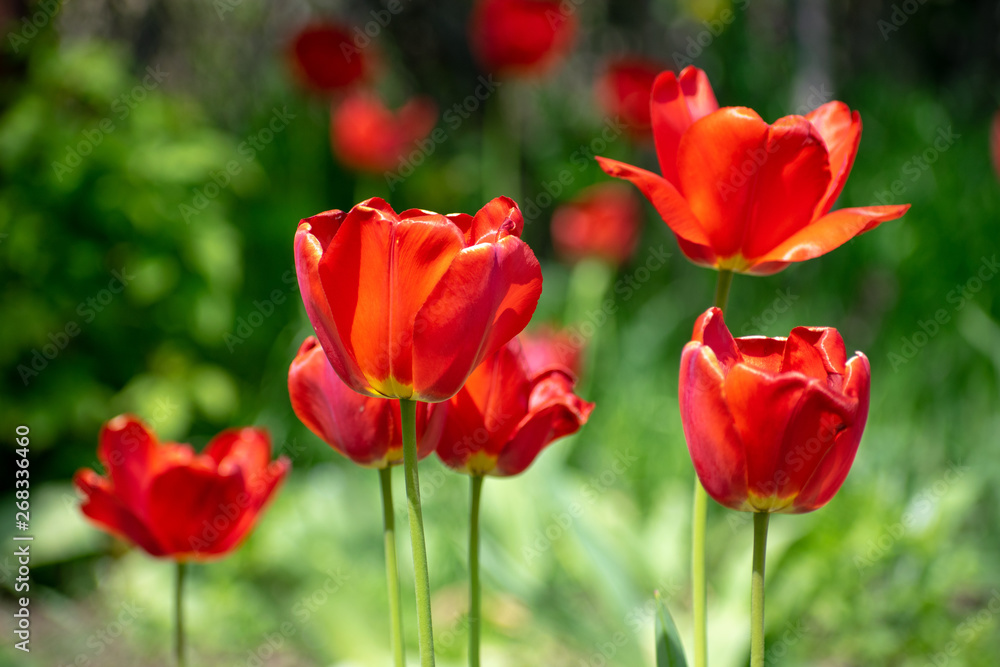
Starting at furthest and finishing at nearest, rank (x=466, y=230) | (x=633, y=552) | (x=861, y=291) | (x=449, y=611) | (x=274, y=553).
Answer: (x=861, y=291) < (x=274, y=553) < (x=449, y=611) < (x=633, y=552) < (x=466, y=230)

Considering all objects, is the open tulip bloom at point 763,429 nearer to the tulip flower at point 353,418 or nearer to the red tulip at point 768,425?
the red tulip at point 768,425

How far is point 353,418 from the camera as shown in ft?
2.48

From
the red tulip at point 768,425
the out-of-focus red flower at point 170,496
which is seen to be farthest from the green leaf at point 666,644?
the out-of-focus red flower at point 170,496

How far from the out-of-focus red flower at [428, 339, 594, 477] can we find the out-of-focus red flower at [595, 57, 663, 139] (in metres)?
2.99

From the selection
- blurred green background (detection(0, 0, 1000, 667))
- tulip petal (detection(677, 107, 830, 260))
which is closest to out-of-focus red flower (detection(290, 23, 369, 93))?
blurred green background (detection(0, 0, 1000, 667))

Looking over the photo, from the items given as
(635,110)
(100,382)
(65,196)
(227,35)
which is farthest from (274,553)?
(227,35)

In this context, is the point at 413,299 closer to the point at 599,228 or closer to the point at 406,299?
the point at 406,299

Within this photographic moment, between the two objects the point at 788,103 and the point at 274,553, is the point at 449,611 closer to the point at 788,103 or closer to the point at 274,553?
the point at 274,553

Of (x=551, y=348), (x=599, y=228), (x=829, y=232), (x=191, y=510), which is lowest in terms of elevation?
(x=599, y=228)

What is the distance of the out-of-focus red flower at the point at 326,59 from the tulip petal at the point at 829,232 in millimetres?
3033

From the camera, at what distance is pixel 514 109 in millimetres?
5348

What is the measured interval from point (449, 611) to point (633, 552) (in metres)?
0.54

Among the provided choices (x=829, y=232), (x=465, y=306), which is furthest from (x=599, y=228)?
(x=465, y=306)

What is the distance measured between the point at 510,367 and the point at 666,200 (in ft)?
0.67
